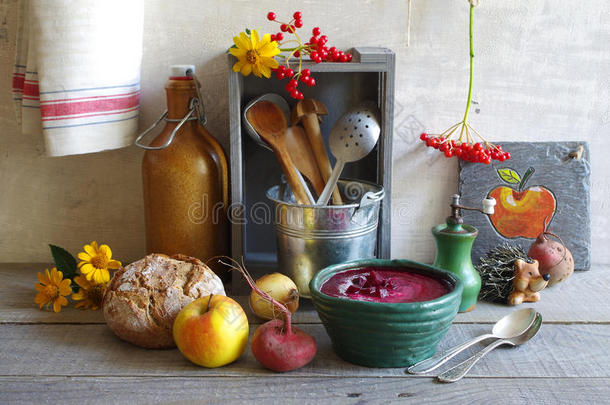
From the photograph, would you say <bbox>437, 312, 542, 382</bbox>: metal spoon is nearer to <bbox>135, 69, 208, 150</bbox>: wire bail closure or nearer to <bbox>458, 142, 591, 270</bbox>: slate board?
<bbox>458, 142, 591, 270</bbox>: slate board

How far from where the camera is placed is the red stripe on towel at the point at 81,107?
0.83 m

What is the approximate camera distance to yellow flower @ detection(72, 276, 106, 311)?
862 mm

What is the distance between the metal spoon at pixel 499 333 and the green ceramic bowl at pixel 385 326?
0.04 ft

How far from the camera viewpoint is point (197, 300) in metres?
0.71

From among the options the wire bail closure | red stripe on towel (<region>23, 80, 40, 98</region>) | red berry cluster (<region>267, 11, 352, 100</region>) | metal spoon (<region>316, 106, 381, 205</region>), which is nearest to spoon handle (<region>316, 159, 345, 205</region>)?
metal spoon (<region>316, 106, 381, 205</region>)

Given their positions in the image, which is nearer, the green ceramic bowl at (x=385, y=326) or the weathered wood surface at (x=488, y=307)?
the green ceramic bowl at (x=385, y=326)

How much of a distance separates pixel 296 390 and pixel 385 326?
121 mm

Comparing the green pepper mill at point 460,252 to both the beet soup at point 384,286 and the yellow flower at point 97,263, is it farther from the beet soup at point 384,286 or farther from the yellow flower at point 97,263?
the yellow flower at point 97,263

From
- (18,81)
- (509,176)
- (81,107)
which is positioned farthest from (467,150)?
(18,81)

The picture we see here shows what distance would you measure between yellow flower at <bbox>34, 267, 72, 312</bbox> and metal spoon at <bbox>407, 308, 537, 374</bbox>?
503mm

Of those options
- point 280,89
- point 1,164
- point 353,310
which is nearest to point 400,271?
point 353,310

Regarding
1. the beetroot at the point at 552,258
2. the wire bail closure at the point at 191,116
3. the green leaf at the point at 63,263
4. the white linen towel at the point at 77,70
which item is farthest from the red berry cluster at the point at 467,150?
the green leaf at the point at 63,263

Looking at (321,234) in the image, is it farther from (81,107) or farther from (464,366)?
(81,107)

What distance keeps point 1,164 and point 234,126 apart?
0.45 metres
